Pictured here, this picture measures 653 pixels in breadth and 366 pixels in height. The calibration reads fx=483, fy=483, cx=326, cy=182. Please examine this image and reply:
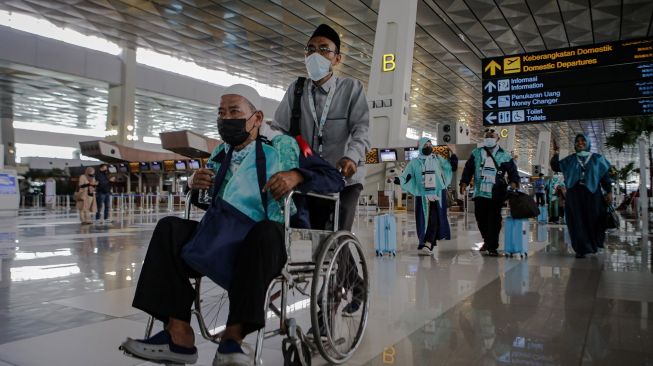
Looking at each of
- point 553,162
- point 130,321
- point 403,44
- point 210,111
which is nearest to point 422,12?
point 403,44

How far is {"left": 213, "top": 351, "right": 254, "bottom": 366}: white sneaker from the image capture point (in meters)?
1.52

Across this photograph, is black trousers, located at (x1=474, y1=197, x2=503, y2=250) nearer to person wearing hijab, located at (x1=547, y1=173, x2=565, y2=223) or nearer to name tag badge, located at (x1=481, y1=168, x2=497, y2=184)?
name tag badge, located at (x1=481, y1=168, x2=497, y2=184)

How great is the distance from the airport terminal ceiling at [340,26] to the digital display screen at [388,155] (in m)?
5.54

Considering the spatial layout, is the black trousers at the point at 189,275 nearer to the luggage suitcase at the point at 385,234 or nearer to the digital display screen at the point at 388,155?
the luggage suitcase at the point at 385,234

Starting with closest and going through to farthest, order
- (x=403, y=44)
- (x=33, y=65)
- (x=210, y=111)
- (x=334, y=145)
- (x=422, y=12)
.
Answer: (x=334, y=145) < (x=403, y=44) < (x=422, y=12) < (x=33, y=65) < (x=210, y=111)

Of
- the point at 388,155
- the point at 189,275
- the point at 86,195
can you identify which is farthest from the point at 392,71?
the point at 189,275

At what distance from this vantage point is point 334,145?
8.46 ft

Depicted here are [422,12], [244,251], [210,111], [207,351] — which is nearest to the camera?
[244,251]

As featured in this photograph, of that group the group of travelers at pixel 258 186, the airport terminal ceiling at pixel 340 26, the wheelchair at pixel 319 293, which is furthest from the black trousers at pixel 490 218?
the airport terminal ceiling at pixel 340 26

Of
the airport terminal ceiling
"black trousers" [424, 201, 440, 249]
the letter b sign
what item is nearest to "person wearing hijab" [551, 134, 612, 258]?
"black trousers" [424, 201, 440, 249]

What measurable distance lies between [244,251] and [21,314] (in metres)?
1.96

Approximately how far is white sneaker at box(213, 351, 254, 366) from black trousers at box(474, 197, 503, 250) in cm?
530

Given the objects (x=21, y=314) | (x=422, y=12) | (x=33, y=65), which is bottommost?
(x=21, y=314)

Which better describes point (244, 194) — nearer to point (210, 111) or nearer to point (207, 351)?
point (207, 351)
